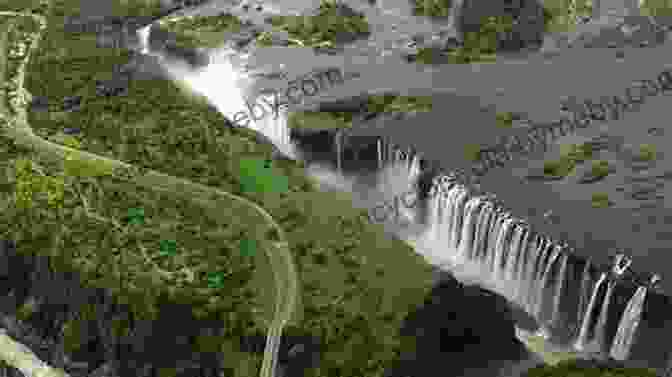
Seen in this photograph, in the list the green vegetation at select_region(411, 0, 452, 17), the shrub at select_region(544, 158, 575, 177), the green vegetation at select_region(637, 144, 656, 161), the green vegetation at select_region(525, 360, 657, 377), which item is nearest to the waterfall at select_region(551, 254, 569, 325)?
the green vegetation at select_region(525, 360, 657, 377)

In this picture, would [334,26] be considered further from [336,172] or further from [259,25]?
[336,172]

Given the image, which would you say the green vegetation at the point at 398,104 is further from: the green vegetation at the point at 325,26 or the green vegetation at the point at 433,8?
the green vegetation at the point at 433,8

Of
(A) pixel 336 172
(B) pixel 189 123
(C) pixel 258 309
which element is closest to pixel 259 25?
(B) pixel 189 123

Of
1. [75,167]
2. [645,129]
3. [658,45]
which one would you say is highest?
[658,45]

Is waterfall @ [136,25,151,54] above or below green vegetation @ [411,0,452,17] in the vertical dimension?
below

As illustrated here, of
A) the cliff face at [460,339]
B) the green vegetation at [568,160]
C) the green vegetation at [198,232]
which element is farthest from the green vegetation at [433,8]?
the cliff face at [460,339]

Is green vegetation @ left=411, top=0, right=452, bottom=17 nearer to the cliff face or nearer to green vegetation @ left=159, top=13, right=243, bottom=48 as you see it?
green vegetation @ left=159, top=13, right=243, bottom=48

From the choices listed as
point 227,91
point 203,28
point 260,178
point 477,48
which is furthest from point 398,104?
point 203,28
